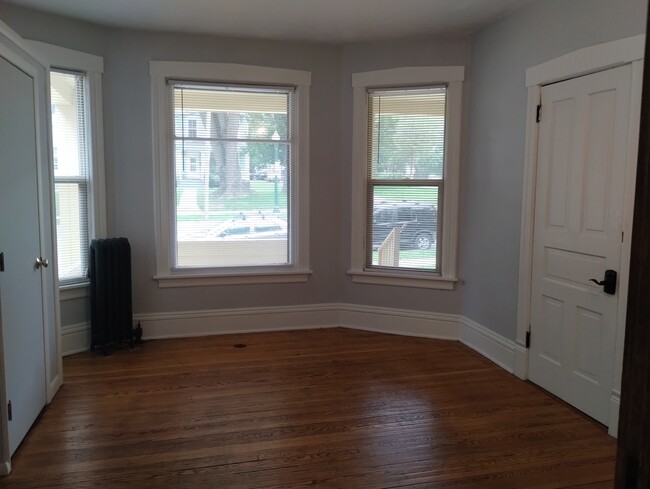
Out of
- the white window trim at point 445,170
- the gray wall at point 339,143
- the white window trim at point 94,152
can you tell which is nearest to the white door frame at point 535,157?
the gray wall at point 339,143

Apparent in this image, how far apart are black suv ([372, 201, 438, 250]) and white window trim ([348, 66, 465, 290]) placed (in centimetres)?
11

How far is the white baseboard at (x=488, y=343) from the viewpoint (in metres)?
3.76

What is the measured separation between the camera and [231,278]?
4.59 metres

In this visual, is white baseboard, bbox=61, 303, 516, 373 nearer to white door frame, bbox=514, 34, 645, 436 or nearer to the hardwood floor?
the hardwood floor

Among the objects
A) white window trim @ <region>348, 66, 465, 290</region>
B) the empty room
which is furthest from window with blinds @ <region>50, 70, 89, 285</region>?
white window trim @ <region>348, 66, 465, 290</region>

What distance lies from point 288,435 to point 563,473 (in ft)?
4.63

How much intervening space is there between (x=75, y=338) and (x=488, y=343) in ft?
11.1

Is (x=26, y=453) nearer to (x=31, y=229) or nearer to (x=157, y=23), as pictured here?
(x=31, y=229)

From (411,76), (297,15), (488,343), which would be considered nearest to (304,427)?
(488,343)

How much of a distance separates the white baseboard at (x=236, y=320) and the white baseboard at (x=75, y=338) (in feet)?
1.35

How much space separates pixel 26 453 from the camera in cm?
254

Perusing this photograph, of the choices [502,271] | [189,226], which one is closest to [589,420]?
[502,271]

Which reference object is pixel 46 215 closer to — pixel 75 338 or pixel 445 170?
pixel 75 338

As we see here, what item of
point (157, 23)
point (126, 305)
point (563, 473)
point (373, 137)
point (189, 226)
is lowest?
point (563, 473)
